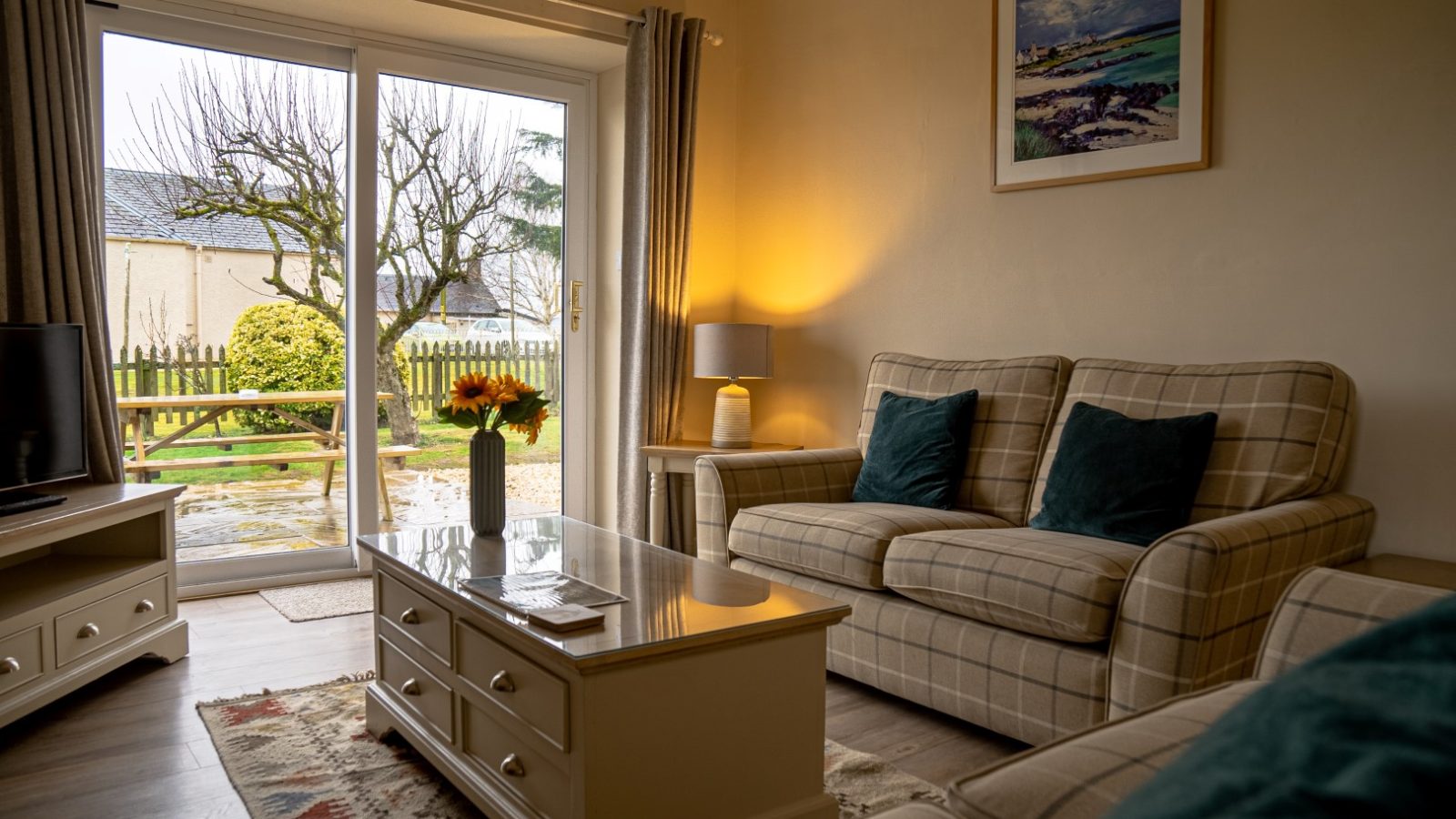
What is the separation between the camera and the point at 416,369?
14.9 feet

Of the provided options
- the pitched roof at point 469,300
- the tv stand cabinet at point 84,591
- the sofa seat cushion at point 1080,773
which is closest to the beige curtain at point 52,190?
the tv stand cabinet at point 84,591

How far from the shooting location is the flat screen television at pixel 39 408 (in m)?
2.90

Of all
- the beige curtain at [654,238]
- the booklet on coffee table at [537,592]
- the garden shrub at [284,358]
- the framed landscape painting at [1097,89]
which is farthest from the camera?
the beige curtain at [654,238]

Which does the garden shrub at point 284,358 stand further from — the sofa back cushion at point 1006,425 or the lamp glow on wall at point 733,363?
the sofa back cushion at point 1006,425

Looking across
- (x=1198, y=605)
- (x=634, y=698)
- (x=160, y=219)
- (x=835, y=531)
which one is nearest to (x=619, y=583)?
(x=634, y=698)

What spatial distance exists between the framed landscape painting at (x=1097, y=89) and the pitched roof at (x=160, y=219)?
2981 millimetres

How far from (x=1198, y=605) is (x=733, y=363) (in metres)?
2.47

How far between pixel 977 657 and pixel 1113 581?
0.42m

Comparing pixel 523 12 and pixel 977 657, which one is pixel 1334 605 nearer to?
pixel 977 657

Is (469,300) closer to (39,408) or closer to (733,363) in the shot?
(733,363)

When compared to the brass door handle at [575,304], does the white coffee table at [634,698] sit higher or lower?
lower

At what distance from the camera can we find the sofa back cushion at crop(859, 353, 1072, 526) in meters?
3.28

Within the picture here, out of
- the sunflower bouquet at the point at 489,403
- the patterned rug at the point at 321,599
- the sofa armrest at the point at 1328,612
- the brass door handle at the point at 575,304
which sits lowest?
the patterned rug at the point at 321,599

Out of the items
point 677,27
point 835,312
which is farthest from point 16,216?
point 835,312
